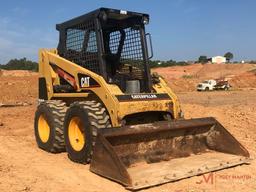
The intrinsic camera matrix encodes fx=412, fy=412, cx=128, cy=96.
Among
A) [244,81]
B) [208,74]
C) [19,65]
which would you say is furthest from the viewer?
[19,65]

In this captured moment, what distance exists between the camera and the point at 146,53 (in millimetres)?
8102

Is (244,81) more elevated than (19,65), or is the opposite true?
(19,65)

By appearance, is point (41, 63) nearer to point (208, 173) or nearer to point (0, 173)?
point (0, 173)

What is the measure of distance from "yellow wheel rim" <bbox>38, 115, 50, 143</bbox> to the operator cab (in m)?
1.42

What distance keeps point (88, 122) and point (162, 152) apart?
54.5 inches

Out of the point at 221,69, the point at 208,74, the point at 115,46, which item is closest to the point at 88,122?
the point at 115,46

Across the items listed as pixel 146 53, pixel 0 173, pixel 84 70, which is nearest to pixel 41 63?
pixel 84 70

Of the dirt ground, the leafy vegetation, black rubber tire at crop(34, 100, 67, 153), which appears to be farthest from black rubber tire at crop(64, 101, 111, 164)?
the leafy vegetation

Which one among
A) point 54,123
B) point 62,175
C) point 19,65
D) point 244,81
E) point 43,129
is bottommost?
point 62,175

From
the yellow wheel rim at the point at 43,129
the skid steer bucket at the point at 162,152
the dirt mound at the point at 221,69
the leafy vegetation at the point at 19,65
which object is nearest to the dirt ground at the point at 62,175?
the skid steer bucket at the point at 162,152

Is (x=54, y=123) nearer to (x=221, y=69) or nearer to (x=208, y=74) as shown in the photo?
(x=208, y=74)

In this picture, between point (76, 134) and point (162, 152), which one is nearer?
point (162, 152)

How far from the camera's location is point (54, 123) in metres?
7.96

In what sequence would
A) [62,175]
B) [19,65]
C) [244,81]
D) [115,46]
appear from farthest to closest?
1. [19,65]
2. [244,81]
3. [115,46]
4. [62,175]
